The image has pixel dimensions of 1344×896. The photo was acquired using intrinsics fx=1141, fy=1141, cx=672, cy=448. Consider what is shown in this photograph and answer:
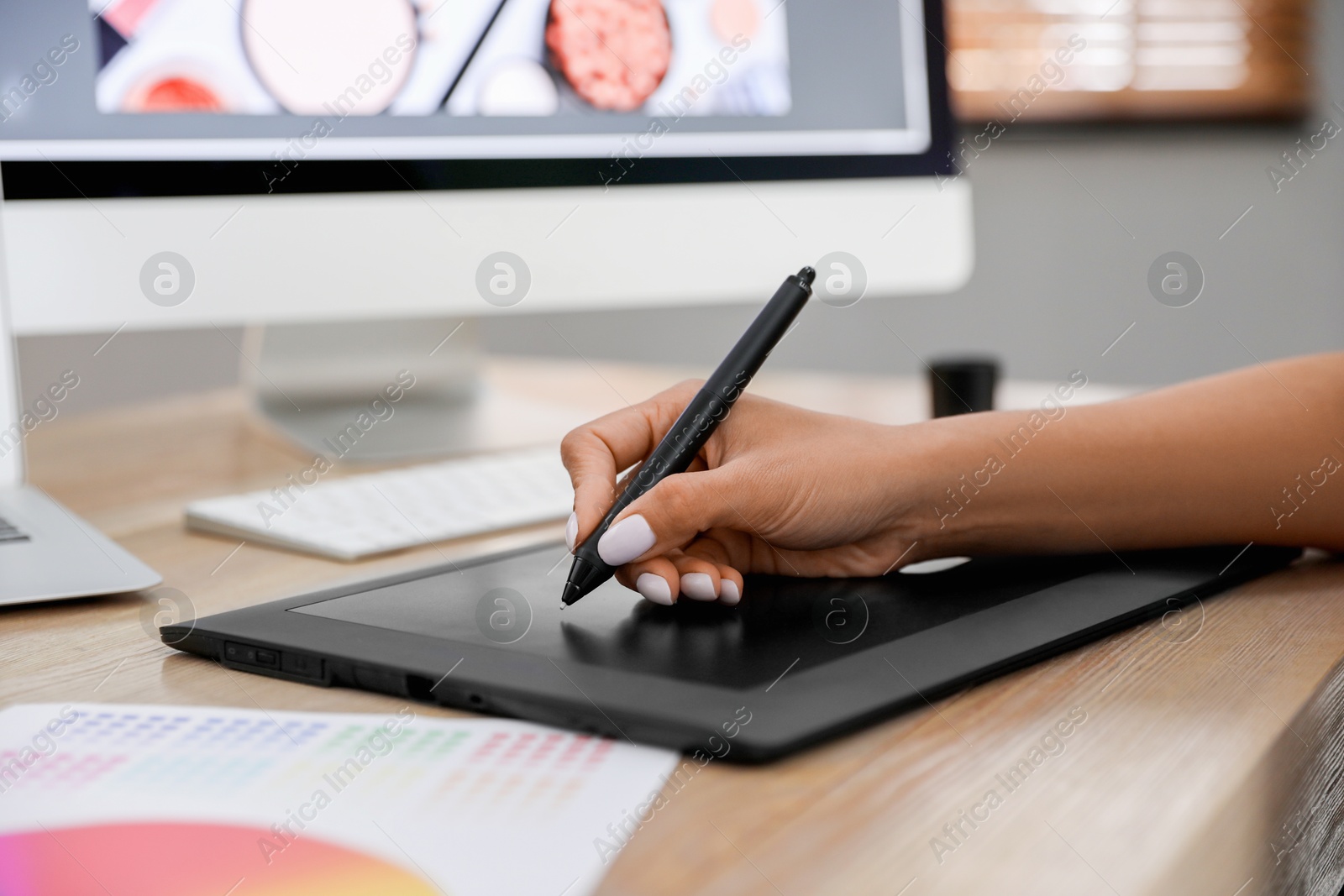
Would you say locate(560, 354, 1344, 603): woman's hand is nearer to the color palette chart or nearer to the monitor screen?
the color palette chart

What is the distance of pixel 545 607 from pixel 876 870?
224 mm

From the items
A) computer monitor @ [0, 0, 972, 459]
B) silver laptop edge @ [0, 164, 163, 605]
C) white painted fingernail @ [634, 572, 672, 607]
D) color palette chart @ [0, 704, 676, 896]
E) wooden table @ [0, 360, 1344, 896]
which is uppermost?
computer monitor @ [0, 0, 972, 459]

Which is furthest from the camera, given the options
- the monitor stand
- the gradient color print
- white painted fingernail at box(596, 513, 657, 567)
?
the monitor stand

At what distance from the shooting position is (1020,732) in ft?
1.13

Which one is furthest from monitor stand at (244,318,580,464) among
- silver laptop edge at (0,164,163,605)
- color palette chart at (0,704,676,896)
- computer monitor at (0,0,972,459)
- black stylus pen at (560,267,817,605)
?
color palette chart at (0,704,676,896)

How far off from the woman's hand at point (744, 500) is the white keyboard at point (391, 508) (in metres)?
0.17

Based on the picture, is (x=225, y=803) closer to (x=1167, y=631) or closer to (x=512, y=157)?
(x=1167, y=631)

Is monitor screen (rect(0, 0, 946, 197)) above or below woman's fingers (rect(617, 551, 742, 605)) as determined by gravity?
above

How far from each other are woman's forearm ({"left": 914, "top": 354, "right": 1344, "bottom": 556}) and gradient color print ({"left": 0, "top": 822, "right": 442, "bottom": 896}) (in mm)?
318

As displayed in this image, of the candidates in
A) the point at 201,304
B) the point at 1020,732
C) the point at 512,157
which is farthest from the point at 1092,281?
the point at 1020,732

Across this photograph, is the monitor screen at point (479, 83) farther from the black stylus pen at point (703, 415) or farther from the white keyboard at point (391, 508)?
the black stylus pen at point (703, 415)

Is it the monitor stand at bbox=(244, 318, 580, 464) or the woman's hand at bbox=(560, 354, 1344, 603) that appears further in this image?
the monitor stand at bbox=(244, 318, 580, 464)

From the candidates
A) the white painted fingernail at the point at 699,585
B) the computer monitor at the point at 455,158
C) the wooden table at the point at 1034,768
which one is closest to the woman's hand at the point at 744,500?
the white painted fingernail at the point at 699,585

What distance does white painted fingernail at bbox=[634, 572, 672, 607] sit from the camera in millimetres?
453
